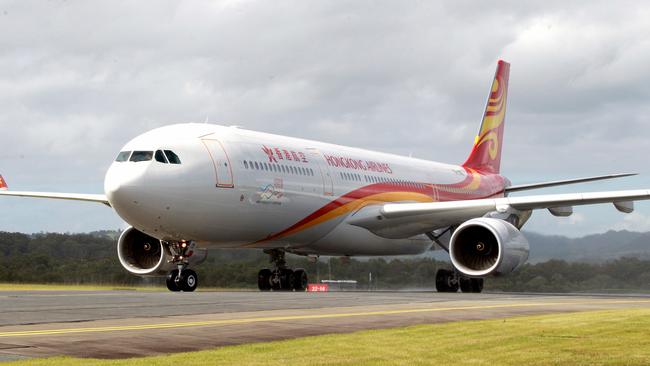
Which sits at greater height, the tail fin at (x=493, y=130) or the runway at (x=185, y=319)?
the tail fin at (x=493, y=130)

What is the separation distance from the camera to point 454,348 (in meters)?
7.99

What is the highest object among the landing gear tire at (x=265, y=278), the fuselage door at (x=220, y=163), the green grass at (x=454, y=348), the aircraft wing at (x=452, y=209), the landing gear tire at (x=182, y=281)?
the fuselage door at (x=220, y=163)

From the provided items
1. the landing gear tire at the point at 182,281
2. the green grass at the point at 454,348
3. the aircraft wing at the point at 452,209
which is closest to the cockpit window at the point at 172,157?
the landing gear tire at the point at 182,281

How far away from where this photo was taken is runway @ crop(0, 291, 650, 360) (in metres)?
8.02

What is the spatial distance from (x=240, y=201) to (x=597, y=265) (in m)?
16.0

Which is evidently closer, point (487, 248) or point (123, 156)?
point (123, 156)

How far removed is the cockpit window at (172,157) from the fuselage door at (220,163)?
33.2 inches

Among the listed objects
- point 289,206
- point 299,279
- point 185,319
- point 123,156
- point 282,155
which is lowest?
point 185,319

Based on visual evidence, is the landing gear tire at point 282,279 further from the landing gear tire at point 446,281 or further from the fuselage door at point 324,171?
the landing gear tire at point 446,281

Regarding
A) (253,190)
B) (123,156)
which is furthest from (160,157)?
(253,190)

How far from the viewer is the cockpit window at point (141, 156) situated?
19094mm

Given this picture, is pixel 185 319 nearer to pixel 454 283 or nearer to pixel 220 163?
pixel 220 163

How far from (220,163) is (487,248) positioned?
7.55 m

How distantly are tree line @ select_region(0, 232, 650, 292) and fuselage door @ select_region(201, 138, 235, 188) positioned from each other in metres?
8.75
